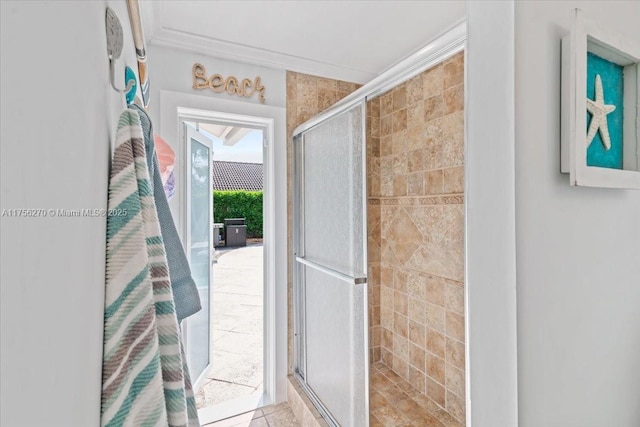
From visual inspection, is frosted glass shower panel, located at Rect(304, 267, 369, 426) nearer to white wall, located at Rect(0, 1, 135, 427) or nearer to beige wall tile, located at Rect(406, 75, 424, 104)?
white wall, located at Rect(0, 1, 135, 427)

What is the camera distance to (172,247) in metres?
0.76

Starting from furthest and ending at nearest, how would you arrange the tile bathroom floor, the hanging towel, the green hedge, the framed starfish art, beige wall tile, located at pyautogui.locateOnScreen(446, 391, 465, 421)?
1. the green hedge
2. the tile bathroom floor
3. beige wall tile, located at pyautogui.locateOnScreen(446, 391, 465, 421)
4. the hanging towel
5. the framed starfish art

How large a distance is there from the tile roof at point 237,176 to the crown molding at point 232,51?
28.7 feet

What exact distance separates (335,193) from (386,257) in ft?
3.38

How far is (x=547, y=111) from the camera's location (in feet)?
1.96

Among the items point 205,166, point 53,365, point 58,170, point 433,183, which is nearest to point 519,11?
point 58,170

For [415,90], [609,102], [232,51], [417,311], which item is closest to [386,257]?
[417,311]

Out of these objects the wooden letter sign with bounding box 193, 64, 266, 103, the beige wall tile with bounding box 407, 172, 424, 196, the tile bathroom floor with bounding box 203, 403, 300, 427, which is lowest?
the tile bathroom floor with bounding box 203, 403, 300, 427

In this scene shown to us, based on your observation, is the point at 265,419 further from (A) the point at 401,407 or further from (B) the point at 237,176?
(B) the point at 237,176

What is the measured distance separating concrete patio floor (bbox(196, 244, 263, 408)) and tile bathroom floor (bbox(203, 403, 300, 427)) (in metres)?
0.20

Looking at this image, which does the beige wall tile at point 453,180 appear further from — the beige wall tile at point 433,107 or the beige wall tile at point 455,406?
the beige wall tile at point 455,406

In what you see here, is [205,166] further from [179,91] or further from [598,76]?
[598,76]

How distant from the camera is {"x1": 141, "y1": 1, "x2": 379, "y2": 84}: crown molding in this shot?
1.72m

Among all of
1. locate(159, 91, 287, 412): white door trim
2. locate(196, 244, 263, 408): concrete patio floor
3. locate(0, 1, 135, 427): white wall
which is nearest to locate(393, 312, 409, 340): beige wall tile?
locate(159, 91, 287, 412): white door trim
